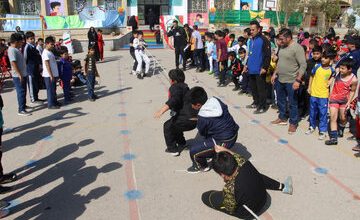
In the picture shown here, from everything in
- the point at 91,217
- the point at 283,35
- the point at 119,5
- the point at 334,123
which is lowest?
the point at 91,217

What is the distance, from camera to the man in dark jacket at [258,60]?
7.46 meters

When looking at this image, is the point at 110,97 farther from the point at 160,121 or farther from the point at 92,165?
the point at 92,165

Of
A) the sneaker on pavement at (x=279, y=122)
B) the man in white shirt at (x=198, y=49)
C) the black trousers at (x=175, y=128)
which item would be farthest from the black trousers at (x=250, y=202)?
the man in white shirt at (x=198, y=49)

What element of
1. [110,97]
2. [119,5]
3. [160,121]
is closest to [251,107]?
[160,121]

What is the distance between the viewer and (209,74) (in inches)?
519

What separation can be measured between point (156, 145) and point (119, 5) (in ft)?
97.0

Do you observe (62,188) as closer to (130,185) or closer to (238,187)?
(130,185)

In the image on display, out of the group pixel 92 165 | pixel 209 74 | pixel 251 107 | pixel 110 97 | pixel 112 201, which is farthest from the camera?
pixel 209 74

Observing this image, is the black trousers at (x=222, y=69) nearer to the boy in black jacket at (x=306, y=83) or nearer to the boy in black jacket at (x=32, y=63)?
the boy in black jacket at (x=306, y=83)

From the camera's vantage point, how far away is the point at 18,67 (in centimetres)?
792

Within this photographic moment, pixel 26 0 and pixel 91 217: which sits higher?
pixel 26 0

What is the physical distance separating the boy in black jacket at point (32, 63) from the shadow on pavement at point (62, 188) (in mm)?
3728

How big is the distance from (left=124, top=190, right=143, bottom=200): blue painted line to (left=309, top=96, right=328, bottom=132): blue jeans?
3.86 metres

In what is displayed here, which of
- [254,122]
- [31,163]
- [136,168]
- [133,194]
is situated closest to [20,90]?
[31,163]
